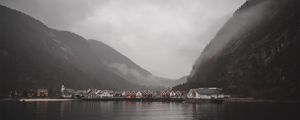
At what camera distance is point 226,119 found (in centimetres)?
8731

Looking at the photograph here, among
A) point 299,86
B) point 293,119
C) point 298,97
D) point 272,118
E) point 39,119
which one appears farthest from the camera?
point 299,86

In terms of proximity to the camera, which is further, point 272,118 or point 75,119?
point 75,119

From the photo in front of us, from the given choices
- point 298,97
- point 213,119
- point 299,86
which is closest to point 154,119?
point 213,119

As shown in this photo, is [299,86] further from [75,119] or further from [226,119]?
[75,119]

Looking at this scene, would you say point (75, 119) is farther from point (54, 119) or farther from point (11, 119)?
point (11, 119)

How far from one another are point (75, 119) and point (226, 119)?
3736 cm

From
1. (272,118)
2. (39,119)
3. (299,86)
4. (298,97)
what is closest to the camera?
(272,118)

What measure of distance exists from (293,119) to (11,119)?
6461cm

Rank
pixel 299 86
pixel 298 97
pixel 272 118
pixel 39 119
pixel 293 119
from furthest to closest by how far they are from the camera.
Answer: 1. pixel 299 86
2. pixel 298 97
3. pixel 39 119
4. pixel 272 118
5. pixel 293 119

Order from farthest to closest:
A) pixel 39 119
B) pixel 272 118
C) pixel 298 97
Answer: pixel 298 97
pixel 39 119
pixel 272 118

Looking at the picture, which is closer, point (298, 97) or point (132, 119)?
point (132, 119)

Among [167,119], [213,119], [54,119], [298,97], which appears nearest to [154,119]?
[167,119]

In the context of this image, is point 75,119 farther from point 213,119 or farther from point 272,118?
point 272,118

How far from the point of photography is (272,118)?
85000mm
